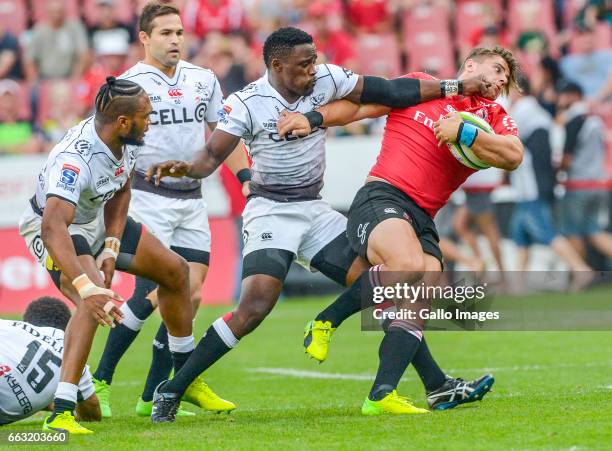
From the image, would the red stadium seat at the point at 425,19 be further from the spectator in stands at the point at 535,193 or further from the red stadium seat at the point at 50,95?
the red stadium seat at the point at 50,95

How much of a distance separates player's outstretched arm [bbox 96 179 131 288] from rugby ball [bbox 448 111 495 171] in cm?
215

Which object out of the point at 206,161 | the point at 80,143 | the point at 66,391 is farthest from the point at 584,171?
the point at 66,391

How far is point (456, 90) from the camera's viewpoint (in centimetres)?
820

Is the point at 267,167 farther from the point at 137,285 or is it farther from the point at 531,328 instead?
the point at 531,328

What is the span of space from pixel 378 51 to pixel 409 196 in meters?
12.8

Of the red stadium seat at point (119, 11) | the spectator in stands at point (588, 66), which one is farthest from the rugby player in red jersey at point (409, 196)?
the red stadium seat at point (119, 11)

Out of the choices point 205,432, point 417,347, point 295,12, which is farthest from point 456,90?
point 295,12

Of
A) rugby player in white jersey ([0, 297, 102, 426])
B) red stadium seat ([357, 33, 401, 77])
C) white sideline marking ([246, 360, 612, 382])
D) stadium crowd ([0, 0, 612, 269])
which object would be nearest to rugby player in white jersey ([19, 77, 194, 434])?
rugby player in white jersey ([0, 297, 102, 426])

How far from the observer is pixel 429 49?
2078cm

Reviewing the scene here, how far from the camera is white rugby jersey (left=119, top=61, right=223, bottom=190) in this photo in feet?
30.3

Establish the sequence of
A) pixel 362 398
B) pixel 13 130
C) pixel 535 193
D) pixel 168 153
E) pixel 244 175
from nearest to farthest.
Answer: pixel 362 398 → pixel 244 175 → pixel 168 153 → pixel 535 193 → pixel 13 130

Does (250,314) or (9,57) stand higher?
(9,57)

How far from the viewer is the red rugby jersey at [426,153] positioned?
8195 mm

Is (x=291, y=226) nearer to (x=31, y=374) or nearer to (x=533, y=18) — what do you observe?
(x=31, y=374)
